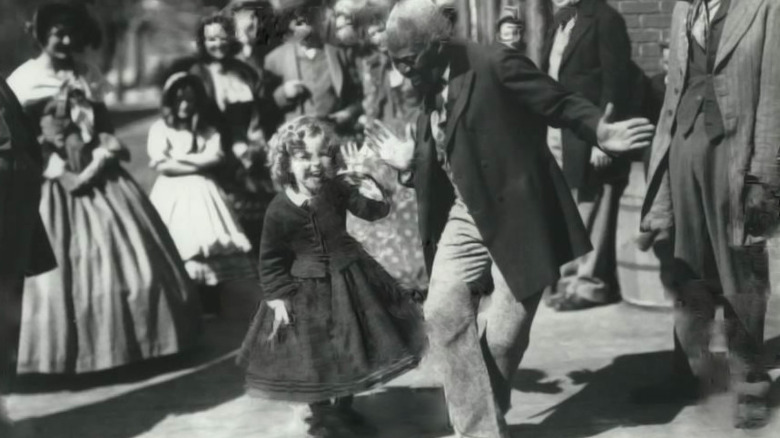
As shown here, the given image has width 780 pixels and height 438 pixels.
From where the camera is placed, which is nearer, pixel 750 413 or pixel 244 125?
pixel 750 413

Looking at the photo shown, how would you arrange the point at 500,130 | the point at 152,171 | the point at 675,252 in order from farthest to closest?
the point at 152,171
the point at 675,252
the point at 500,130

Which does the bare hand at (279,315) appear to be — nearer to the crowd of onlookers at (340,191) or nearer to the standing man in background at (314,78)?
the crowd of onlookers at (340,191)

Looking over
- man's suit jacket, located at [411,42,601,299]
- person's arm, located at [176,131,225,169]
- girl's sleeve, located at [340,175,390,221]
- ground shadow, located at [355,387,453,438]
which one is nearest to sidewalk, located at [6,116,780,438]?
ground shadow, located at [355,387,453,438]

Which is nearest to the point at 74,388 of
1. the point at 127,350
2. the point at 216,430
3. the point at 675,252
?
the point at 127,350

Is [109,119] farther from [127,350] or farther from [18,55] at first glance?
[127,350]

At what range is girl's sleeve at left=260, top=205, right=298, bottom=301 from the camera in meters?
5.53

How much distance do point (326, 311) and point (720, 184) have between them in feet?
5.73

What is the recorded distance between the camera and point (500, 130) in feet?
17.9

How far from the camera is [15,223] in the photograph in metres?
5.73

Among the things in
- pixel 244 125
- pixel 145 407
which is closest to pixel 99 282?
pixel 145 407

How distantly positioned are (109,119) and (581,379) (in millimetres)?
2400

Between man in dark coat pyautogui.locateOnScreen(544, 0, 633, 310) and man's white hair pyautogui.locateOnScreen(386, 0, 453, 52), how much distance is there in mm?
611

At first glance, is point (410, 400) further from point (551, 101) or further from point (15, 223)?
point (15, 223)

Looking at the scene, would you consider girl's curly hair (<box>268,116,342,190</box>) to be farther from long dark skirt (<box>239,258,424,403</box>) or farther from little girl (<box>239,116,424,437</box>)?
long dark skirt (<box>239,258,424,403</box>)
